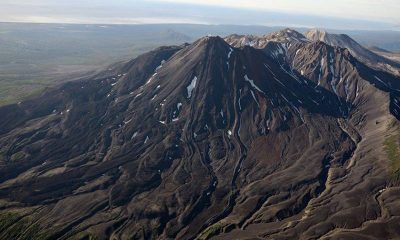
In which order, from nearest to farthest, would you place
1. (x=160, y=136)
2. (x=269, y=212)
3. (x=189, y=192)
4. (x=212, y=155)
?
1. (x=269, y=212)
2. (x=189, y=192)
3. (x=212, y=155)
4. (x=160, y=136)

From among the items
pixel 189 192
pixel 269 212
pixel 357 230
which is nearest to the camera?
pixel 357 230

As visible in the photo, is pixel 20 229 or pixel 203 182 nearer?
pixel 20 229

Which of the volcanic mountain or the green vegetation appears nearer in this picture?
the green vegetation

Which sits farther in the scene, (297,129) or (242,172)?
(297,129)

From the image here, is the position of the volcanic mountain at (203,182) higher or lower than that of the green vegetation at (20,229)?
higher

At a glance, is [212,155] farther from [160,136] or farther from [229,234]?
[229,234]

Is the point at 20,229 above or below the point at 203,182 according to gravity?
below

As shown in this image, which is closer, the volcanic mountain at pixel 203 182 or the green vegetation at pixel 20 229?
the green vegetation at pixel 20 229

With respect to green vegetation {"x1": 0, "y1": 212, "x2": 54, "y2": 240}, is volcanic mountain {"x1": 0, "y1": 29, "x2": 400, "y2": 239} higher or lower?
higher

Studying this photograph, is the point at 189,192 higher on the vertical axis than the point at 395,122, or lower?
lower

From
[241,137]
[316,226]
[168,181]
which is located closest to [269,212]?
[316,226]
